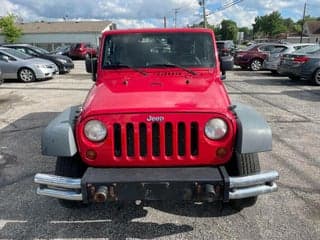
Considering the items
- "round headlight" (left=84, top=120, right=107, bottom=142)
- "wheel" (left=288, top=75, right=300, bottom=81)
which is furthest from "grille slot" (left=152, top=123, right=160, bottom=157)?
"wheel" (left=288, top=75, right=300, bottom=81)

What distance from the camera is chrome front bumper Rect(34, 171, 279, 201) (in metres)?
3.00

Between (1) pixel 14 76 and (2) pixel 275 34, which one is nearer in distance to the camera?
(1) pixel 14 76

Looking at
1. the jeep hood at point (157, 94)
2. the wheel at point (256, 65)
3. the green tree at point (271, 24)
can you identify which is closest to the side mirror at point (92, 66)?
the jeep hood at point (157, 94)

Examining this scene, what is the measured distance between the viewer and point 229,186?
297 centimetres

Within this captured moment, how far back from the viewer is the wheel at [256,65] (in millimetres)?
19650

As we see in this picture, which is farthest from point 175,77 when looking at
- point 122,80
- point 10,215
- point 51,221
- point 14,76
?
point 14,76

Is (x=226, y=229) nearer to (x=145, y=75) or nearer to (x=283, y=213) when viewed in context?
(x=283, y=213)

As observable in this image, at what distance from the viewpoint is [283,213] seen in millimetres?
3752

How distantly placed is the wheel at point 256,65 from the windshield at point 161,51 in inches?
626

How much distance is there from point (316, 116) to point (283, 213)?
511 cm

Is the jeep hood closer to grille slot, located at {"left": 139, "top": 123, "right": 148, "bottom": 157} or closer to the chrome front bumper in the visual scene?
grille slot, located at {"left": 139, "top": 123, "right": 148, "bottom": 157}

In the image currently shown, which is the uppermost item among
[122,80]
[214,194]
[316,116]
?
[122,80]

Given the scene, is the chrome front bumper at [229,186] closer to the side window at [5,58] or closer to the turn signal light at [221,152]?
the turn signal light at [221,152]

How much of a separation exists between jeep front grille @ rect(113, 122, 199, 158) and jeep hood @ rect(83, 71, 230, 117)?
14 centimetres
